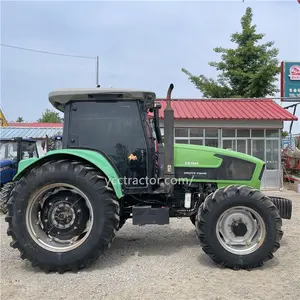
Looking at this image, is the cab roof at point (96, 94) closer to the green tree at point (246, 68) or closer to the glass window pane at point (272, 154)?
the glass window pane at point (272, 154)

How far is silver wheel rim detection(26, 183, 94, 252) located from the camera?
3.96 metres

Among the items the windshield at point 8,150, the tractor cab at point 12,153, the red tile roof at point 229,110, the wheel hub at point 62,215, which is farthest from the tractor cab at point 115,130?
the red tile roof at point 229,110

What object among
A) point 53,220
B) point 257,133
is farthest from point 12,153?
point 257,133

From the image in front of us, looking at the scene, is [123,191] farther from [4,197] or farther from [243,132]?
[243,132]

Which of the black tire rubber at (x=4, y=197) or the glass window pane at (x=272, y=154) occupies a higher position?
the glass window pane at (x=272, y=154)

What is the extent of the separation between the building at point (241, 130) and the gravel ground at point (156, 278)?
861 cm

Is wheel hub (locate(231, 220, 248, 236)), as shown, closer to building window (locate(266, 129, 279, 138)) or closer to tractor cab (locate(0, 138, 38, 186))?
tractor cab (locate(0, 138, 38, 186))

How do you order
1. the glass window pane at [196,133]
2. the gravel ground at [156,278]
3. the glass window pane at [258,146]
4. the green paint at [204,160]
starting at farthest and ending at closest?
the glass window pane at [258,146] < the glass window pane at [196,133] < the green paint at [204,160] < the gravel ground at [156,278]

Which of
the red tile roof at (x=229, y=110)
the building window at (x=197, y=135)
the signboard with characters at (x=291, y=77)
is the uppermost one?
the signboard with characters at (x=291, y=77)

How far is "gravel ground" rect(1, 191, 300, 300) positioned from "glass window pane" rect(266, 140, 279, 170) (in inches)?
360

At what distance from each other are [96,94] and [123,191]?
1325 millimetres

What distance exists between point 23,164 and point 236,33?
1926 centimetres

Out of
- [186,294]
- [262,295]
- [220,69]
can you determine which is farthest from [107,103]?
[220,69]

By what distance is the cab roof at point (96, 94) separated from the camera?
13.8 feet
